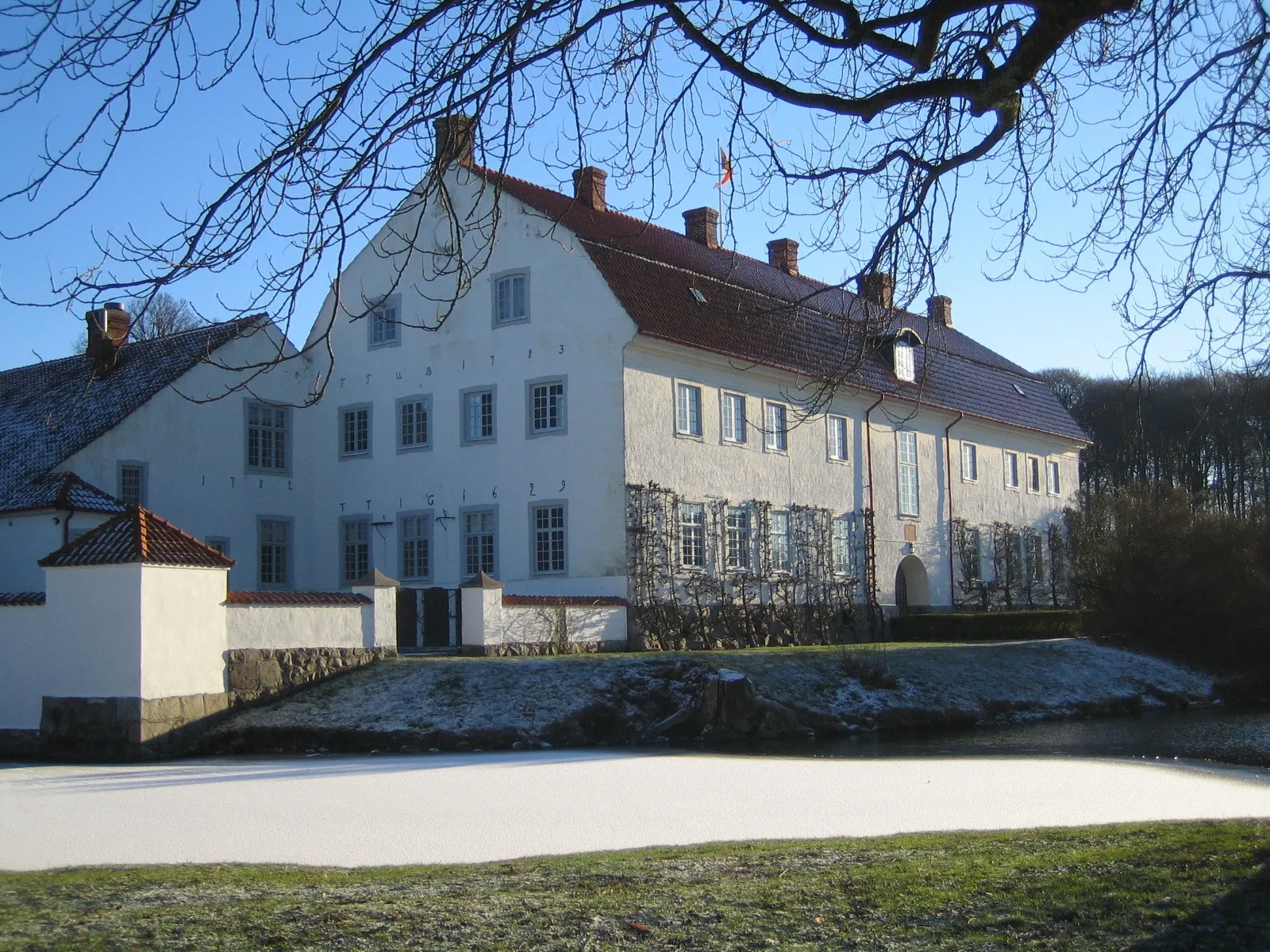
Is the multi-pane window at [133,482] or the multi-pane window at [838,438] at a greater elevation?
the multi-pane window at [838,438]

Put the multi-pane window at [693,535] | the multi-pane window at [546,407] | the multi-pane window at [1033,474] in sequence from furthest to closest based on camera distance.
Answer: the multi-pane window at [1033,474], the multi-pane window at [693,535], the multi-pane window at [546,407]

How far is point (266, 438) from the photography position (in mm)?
29906

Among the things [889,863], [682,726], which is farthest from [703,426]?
[889,863]

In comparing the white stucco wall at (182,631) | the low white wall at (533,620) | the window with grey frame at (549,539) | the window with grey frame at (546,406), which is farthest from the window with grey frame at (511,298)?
the white stucco wall at (182,631)

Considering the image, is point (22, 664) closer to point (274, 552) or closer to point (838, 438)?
point (274, 552)

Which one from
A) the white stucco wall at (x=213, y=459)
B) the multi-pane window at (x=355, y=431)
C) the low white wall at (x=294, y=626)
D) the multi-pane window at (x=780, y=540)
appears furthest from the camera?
the multi-pane window at (x=355, y=431)

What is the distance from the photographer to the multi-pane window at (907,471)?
3447cm

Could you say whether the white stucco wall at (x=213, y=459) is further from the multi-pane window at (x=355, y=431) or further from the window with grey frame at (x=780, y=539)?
the window with grey frame at (x=780, y=539)

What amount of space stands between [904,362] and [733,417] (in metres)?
8.32

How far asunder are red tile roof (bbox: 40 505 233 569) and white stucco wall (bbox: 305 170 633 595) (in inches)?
342

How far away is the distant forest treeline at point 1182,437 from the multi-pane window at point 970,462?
127 inches

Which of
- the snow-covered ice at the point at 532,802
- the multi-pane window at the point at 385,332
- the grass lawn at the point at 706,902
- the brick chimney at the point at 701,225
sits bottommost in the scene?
the snow-covered ice at the point at 532,802

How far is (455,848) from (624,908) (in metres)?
2.78

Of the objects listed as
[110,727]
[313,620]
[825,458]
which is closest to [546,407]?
[825,458]
